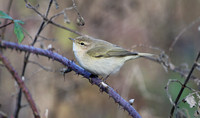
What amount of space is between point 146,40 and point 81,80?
7.10ft

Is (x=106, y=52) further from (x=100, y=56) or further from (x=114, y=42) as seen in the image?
(x=114, y=42)

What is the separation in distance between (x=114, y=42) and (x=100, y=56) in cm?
304

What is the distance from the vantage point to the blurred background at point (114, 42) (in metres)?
5.62

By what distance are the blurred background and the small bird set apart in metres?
1.82

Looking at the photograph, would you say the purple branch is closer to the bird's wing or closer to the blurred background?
the bird's wing

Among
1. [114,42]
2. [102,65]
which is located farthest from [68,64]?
[114,42]

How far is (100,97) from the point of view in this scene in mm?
6547

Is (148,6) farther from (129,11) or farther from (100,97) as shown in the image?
(100,97)

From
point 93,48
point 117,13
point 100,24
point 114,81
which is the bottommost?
point 93,48

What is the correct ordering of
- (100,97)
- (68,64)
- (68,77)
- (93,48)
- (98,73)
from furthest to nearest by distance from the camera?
(100,97)
(68,77)
(93,48)
(98,73)
(68,64)

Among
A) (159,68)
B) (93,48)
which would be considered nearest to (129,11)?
(159,68)

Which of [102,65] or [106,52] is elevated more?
[106,52]

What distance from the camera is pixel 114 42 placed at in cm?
650

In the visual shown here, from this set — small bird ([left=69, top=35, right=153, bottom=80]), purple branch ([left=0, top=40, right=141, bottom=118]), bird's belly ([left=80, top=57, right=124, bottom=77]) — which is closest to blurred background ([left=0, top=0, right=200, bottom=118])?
small bird ([left=69, top=35, right=153, bottom=80])
